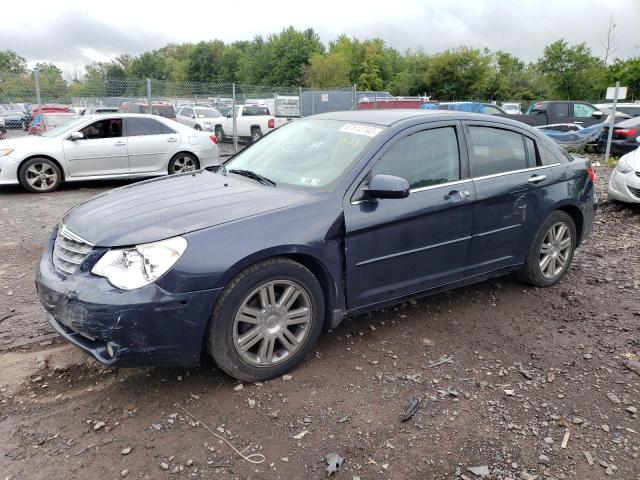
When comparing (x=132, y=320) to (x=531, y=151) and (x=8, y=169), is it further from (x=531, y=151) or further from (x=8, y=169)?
(x=8, y=169)

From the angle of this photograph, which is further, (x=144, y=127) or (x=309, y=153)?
(x=144, y=127)

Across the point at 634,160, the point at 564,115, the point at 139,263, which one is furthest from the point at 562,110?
the point at 139,263

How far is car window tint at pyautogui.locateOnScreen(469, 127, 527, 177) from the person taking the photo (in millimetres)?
4117

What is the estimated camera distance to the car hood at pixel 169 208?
2.98 m

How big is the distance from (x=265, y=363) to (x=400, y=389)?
0.84 meters

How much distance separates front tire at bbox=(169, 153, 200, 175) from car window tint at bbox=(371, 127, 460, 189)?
7715 mm

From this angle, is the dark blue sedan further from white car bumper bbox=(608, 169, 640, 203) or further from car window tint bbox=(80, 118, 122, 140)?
car window tint bbox=(80, 118, 122, 140)

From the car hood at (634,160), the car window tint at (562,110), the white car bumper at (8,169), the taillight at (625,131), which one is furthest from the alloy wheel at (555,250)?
the car window tint at (562,110)

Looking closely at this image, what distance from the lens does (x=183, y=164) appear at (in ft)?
35.6

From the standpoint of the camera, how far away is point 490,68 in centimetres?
5894

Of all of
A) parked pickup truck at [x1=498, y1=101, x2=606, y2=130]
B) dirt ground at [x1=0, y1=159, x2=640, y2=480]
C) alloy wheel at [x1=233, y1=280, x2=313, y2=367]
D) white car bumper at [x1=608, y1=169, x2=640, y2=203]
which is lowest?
dirt ground at [x1=0, y1=159, x2=640, y2=480]

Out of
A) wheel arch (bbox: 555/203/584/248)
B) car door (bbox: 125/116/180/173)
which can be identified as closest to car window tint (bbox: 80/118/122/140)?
car door (bbox: 125/116/180/173)

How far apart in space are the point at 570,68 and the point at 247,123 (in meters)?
47.7

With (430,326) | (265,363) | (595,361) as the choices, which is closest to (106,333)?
(265,363)
